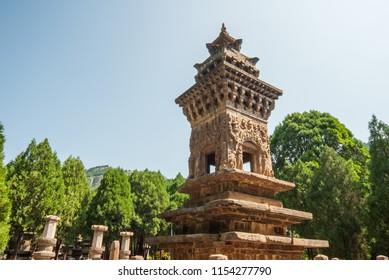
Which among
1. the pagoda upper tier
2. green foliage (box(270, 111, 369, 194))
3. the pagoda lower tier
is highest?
green foliage (box(270, 111, 369, 194))

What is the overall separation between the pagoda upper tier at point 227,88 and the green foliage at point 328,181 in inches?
439

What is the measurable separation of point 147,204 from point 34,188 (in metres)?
13.0

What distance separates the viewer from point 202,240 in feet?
28.8

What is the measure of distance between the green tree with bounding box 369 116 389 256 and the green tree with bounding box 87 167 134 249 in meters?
21.1

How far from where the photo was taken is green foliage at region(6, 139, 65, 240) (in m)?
20.8

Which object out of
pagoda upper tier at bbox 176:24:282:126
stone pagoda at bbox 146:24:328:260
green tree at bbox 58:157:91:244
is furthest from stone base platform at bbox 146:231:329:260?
green tree at bbox 58:157:91:244

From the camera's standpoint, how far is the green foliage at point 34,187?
20.8 m

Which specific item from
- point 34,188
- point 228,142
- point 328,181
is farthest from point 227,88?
point 34,188

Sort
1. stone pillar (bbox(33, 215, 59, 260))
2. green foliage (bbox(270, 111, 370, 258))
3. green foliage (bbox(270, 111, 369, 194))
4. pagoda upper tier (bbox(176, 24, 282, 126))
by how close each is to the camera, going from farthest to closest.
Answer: green foliage (bbox(270, 111, 369, 194)) < green foliage (bbox(270, 111, 370, 258)) < pagoda upper tier (bbox(176, 24, 282, 126)) < stone pillar (bbox(33, 215, 59, 260))

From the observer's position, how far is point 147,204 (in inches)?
1262

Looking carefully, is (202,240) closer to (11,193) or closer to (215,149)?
(215,149)

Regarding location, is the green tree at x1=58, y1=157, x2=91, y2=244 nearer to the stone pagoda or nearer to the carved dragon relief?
the stone pagoda

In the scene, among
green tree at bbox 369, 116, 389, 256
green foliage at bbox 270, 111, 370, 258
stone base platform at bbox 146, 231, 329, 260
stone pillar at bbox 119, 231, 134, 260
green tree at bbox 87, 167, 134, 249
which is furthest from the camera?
A: green tree at bbox 87, 167, 134, 249

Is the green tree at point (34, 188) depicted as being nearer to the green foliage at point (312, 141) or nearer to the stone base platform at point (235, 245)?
the stone base platform at point (235, 245)
